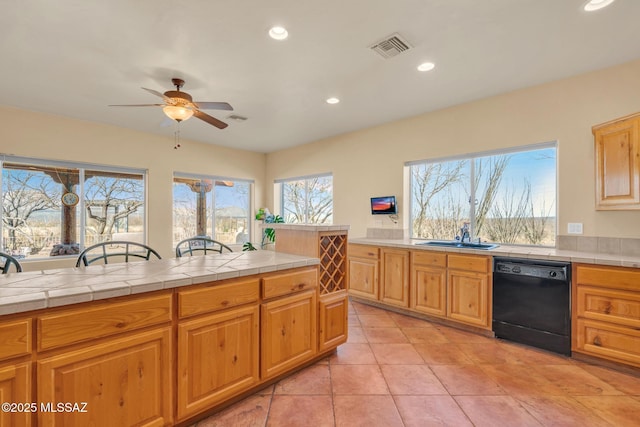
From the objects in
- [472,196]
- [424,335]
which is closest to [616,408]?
[424,335]

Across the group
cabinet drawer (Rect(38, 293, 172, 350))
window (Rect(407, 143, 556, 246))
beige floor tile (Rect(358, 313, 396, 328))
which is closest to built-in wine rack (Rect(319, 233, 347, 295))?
beige floor tile (Rect(358, 313, 396, 328))

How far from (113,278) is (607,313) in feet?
11.7

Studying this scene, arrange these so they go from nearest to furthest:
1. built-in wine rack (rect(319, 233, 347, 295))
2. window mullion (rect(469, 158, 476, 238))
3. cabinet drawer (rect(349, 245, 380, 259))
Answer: built-in wine rack (rect(319, 233, 347, 295)), window mullion (rect(469, 158, 476, 238)), cabinet drawer (rect(349, 245, 380, 259))

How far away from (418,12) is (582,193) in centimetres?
244

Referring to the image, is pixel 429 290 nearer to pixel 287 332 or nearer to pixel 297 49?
pixel 287 332

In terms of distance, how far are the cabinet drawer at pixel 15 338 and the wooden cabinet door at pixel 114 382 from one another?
0.30 ft

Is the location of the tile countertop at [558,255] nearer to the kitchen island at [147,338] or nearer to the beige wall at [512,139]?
the beige wall at [512,139]

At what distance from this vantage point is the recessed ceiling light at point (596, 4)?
1.87 metres

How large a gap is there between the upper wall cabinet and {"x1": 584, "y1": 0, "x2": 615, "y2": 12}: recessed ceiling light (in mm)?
1048

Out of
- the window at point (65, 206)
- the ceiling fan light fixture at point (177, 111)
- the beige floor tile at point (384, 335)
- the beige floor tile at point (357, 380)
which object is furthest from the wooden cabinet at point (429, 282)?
the window at point (65, 206)

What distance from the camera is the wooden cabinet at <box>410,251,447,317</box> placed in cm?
323

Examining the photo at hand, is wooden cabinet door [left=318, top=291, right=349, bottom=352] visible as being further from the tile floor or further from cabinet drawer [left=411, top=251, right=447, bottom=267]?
cabinet drawer [left=411, top=251, right=447, bottom=267]

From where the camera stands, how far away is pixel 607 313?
2.32 metres

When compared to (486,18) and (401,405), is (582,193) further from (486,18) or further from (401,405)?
(401,405)
